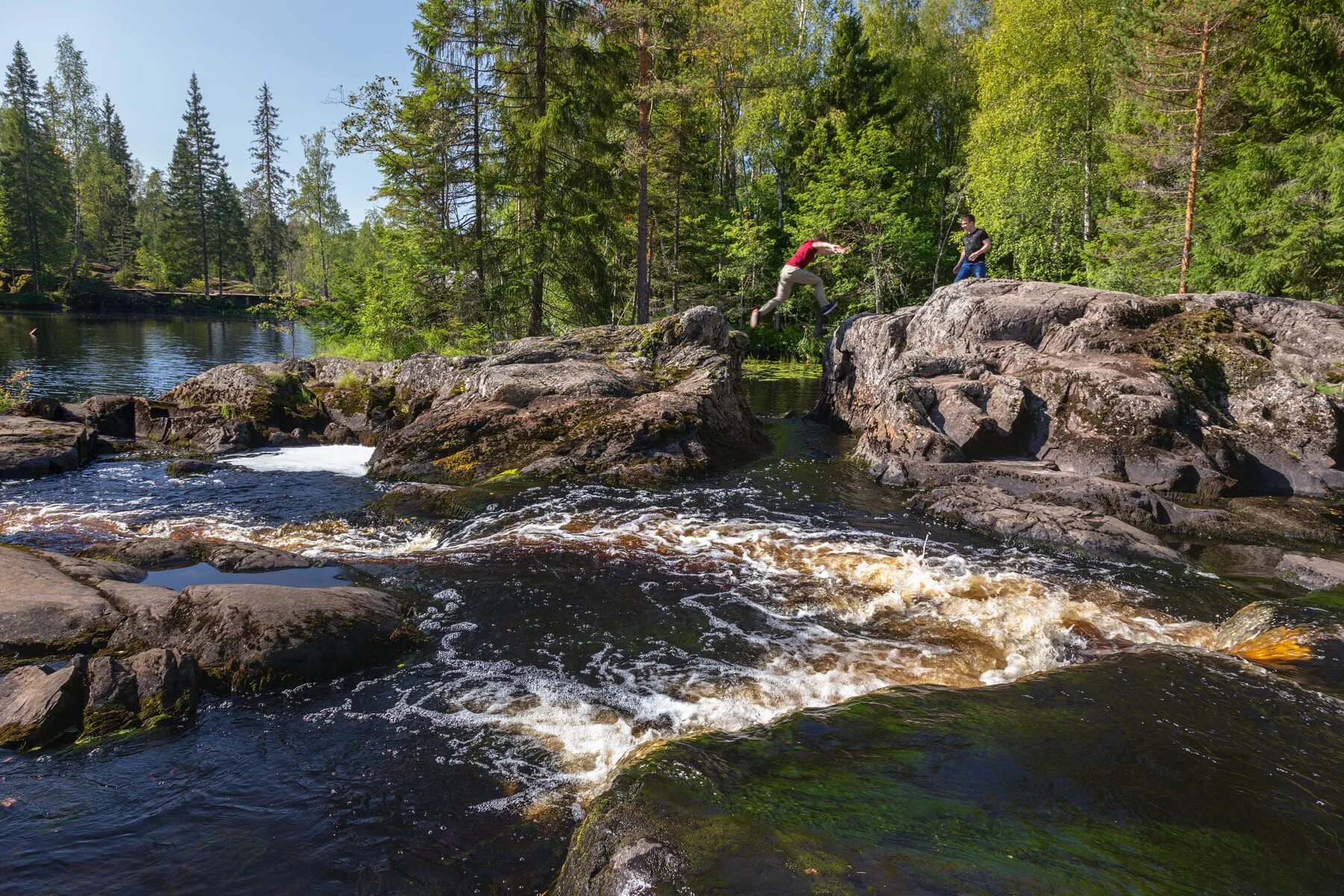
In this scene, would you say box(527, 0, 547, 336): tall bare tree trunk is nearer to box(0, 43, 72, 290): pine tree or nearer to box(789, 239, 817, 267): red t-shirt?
box(789, 239, 817, 267): red t-shirt

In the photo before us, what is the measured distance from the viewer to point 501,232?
2355 centimetres

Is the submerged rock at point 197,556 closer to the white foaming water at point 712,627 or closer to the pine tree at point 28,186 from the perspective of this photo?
the white foaming water at point 712,627

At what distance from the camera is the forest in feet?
63.0

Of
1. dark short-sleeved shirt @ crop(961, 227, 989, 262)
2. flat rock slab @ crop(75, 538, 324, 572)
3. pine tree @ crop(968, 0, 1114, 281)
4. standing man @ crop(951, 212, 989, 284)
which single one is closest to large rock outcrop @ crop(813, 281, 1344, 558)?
standing man @ crop(951, 212, 989, 284)

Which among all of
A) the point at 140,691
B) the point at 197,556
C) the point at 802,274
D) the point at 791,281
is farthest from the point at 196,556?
the point at 802,274

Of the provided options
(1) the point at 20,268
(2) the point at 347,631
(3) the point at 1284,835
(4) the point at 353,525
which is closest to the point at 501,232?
(4) the point at 353,525

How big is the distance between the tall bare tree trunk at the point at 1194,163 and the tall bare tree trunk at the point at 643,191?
54.8 ft

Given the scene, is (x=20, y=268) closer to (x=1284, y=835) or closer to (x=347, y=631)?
(x=347, y=631)

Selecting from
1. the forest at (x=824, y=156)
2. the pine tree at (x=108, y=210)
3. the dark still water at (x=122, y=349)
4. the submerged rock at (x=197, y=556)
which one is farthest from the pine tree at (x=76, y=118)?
the submerged rock at (x=197, y=556)

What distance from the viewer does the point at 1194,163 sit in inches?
783

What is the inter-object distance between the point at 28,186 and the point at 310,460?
6726 centimetres

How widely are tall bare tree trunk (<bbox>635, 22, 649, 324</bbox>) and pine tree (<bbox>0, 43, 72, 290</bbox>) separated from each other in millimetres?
62915

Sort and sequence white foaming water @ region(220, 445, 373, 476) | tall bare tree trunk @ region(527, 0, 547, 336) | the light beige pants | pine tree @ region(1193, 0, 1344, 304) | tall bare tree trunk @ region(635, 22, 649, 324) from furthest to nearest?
1. tall bare tree trunk @ region(635, 22, 649, 324)
2. tall bare tree trunk @ region(527, 0, 547, 336)
3. pine tree @ region(1193, 0, 1344, 304)
4. white foaming water @ region(220, 445, 373, 476)
5. the light beige pants

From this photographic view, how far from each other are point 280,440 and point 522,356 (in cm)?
697
